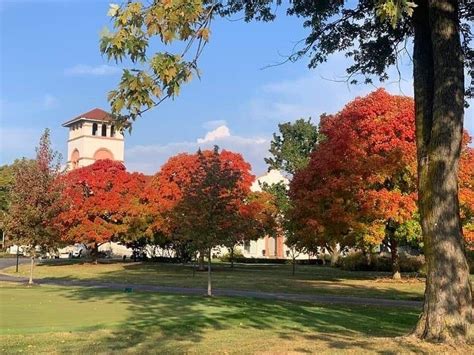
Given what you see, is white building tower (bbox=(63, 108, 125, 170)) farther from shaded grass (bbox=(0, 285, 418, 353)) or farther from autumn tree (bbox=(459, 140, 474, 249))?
shaded grass (bbox=(0, 285, 418, 353))

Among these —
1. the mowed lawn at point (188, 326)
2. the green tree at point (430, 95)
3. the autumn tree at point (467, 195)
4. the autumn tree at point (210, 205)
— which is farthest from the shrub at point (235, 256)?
the green tree at point (430, 95)

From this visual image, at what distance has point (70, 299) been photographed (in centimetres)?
1948

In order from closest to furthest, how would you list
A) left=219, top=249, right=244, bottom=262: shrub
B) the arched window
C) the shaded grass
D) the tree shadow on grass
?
the shaded grass → the tree shadow on grass → left=219, top=249, right=244, bottom=262: shrub → the arched window

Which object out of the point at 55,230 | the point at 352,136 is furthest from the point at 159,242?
the point at 352,136

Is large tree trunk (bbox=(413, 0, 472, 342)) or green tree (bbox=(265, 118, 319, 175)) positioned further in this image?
green tree (bbox=(265, 118, 319, 175))

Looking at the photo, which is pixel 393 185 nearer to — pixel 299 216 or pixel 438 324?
pixel 299 216

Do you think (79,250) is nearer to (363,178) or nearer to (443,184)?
(363,178)

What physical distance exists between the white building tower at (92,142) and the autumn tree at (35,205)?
54371 millimetres

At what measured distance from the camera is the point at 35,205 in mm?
31312

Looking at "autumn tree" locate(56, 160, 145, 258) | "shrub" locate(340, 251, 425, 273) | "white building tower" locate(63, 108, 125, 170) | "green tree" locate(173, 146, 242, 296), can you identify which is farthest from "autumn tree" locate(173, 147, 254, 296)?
"white building tower" locate(63, 108, 125, 170)

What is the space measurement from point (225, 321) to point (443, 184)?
6.97 metres

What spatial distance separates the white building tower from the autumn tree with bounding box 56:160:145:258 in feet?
99.9

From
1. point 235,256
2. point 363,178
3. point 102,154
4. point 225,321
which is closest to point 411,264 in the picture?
point 363,178

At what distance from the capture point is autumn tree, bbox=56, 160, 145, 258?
5222 cm
